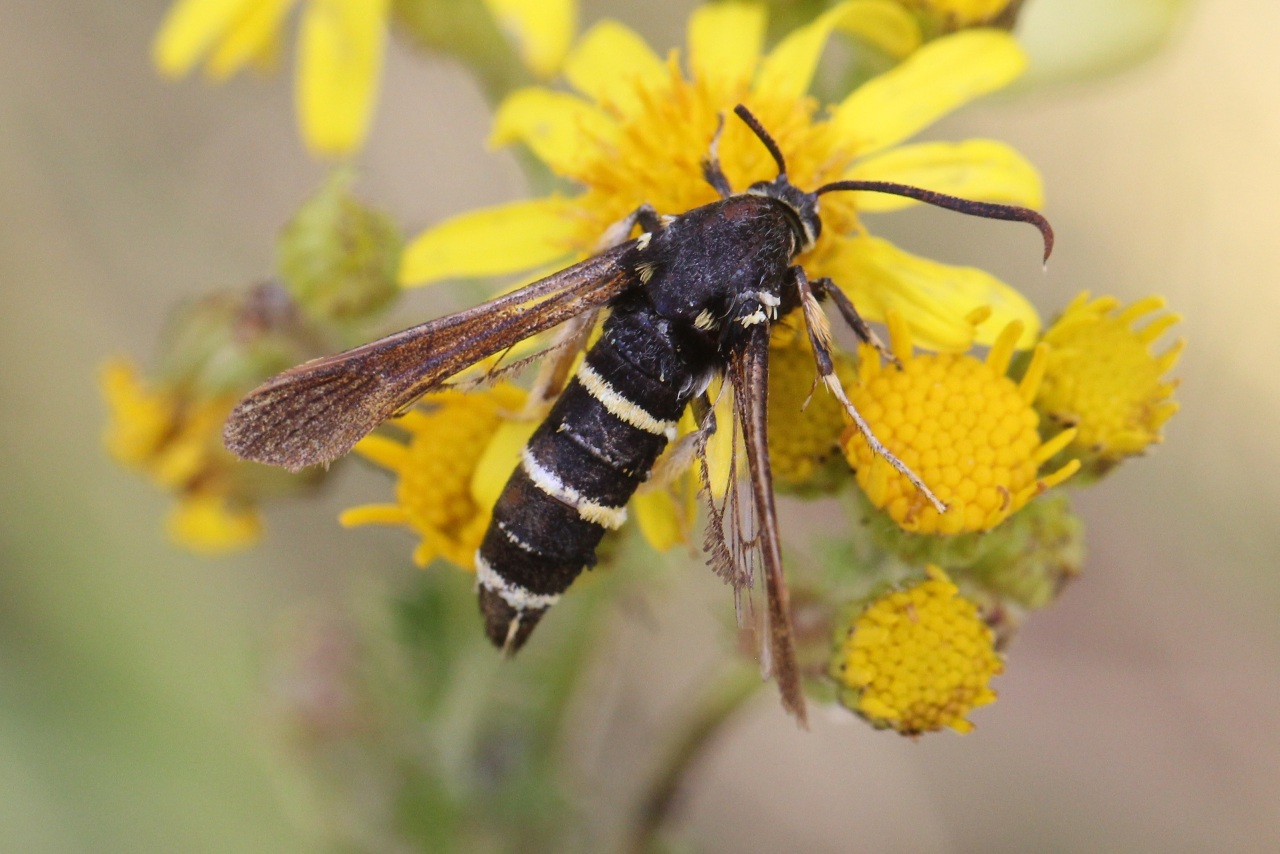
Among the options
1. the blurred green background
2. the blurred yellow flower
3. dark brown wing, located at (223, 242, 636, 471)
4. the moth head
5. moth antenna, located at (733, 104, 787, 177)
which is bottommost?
the blurred green background

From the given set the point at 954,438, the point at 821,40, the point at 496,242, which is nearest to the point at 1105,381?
the point at 954,438

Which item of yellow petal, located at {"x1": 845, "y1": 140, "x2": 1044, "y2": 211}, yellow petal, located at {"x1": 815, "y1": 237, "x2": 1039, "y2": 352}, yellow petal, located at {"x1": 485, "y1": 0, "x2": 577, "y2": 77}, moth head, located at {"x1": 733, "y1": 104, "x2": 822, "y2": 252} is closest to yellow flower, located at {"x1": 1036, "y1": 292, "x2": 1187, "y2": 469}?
yellow petal, located at {"x1": 815, "y1": 237, "x2": 1039, "y2": 352}

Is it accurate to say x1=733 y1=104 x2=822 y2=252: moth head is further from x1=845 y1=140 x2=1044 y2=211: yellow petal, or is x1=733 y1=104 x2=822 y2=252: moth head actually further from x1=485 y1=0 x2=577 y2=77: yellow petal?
x1=485 y1=0 x2=577 y2=77: yellow petal

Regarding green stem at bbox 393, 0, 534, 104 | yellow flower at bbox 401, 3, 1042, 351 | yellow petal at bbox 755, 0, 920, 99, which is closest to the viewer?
yellow flower at bbox 401, 3, 1042, 351

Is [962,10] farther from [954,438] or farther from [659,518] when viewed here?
[659,518]

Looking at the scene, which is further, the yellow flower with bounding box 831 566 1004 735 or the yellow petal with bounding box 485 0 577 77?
the yellow petal with bounding box 485 0 577 77

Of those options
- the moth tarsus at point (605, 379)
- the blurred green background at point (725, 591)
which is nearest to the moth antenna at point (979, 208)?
the moth tarsus at point (605, 379)

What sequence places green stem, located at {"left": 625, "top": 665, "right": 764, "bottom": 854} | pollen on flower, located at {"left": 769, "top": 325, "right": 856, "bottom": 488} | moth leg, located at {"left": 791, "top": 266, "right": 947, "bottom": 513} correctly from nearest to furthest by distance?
moth leg, located at {"left": 791, "top": 266, "right": 947, "bottom": 513}
pollen on flower, located at {"left": 769, "top": 325, "right": 856, "bottom": 488}
green stem, located at {"left": 625, "top": 665, "right": 764, "bottom": 854}
